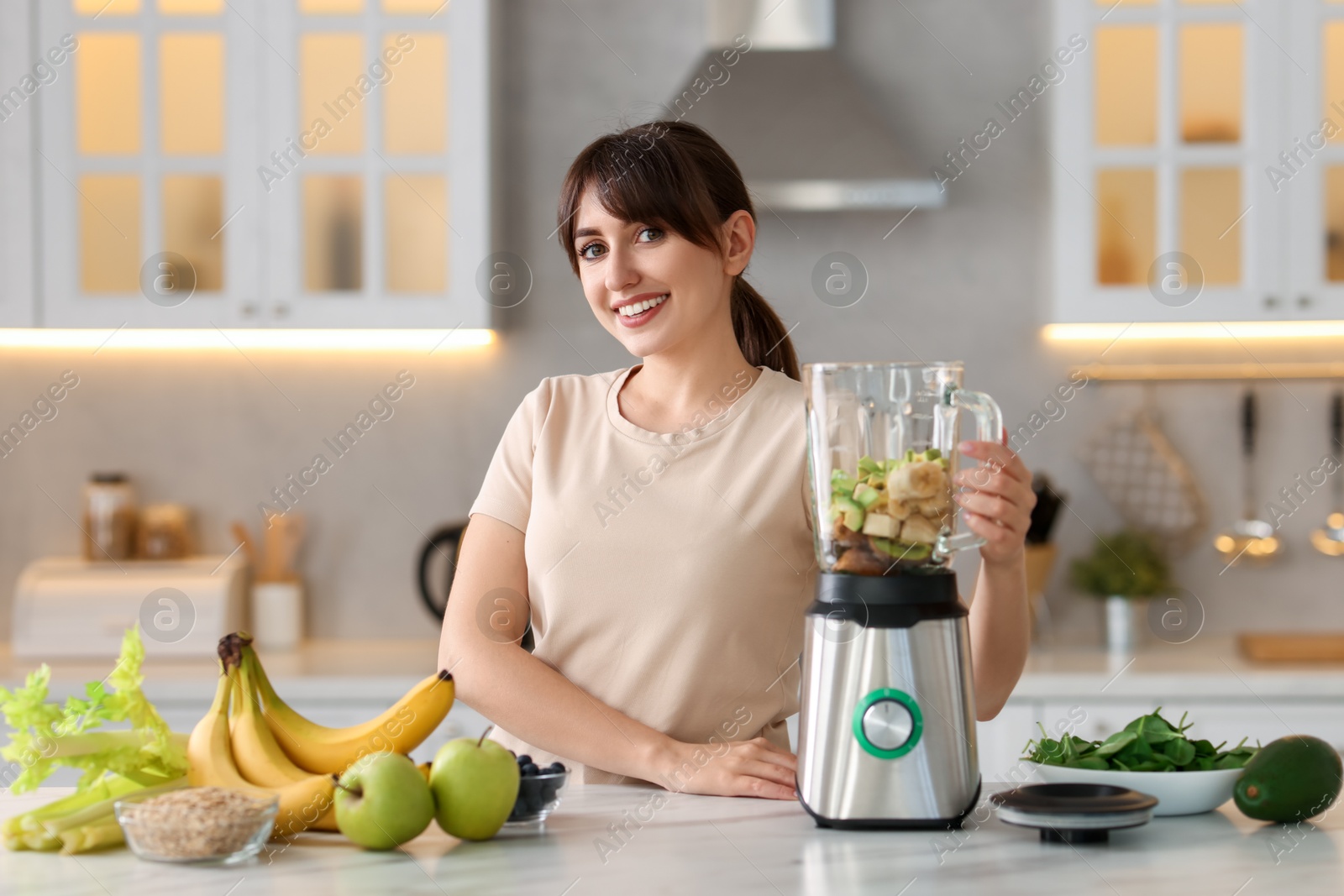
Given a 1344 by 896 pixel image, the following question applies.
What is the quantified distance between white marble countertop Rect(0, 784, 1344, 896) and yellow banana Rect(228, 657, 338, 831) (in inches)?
1.9

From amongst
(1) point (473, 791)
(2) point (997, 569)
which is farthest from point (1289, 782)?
(1) point (473, 791)

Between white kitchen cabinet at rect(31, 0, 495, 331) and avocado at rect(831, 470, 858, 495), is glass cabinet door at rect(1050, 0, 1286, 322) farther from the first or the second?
avocado at rect(831, 470, 858, 495)

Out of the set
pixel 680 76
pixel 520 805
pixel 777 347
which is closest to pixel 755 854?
pixel 520 805

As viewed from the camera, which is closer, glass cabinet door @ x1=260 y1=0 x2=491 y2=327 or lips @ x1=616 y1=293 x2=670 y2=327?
lips @ x1=616 y1=293 x2=670 y2=327

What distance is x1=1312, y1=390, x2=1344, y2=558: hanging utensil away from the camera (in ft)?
9.21

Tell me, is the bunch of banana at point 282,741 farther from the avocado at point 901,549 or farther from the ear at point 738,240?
the ear at point 738,240

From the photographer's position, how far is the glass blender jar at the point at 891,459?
976mm

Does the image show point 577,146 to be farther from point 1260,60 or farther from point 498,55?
point 1260,60

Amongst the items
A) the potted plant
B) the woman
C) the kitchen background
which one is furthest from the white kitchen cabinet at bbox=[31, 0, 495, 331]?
the potted plant

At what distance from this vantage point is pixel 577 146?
9.46ft

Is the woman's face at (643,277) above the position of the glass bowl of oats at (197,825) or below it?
above

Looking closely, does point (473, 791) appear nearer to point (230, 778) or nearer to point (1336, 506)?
point (230, 778)

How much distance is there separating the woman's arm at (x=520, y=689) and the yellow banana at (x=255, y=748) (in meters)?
0.27

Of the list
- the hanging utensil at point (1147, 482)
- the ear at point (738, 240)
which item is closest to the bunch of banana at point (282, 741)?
the ear at point (738, 240)
